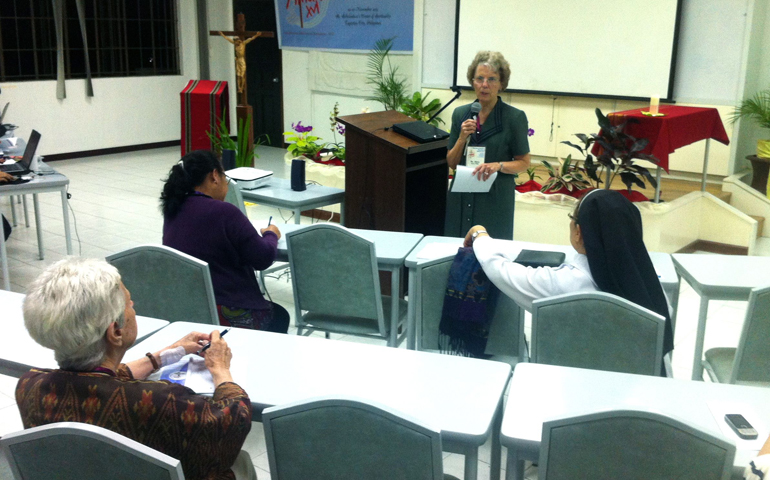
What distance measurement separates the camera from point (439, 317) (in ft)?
9.29

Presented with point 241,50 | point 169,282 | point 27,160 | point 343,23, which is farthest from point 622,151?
point 343,23

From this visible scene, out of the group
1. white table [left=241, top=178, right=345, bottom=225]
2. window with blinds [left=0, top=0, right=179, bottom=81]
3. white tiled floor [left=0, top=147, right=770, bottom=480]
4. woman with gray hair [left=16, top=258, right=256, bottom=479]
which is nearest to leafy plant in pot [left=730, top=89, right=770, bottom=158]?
white tiled floor [left=0, top=147, right=770, bottom=480]

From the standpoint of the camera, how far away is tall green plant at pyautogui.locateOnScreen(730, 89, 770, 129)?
6270 mm

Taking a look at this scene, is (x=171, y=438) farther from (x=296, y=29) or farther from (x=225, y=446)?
(x=296, y=29)

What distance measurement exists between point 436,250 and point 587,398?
147 centimetres

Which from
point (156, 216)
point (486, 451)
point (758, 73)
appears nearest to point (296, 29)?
point (156, 216)

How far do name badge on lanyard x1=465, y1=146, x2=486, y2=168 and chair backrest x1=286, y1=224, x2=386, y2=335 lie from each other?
964 millimetres

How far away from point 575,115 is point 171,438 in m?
6.67

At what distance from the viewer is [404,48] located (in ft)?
28.8

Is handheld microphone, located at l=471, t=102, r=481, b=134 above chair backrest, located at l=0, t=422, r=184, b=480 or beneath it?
above

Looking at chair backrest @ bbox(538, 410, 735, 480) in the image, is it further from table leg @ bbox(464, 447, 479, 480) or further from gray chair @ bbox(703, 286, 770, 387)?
gray chair @ bbox(703, 286, 770, 387)

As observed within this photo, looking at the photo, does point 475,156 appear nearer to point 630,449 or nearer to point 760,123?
point 630,449

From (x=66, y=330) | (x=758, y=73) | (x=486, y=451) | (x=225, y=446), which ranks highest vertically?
(x=758, y=73)

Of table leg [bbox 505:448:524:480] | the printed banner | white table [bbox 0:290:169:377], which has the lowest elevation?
table leg [bbox 505:448:524:480]
